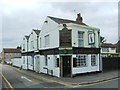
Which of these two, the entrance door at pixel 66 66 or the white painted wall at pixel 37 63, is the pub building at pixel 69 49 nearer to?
the entrance door at pixel 66 66

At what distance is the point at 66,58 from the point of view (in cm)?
2331

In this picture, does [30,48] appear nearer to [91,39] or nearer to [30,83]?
[91,39]

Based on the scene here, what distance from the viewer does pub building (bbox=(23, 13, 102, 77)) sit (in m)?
23.0

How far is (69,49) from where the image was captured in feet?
75.3

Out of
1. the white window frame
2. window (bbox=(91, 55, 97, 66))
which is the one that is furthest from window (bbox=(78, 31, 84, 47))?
the white window frame

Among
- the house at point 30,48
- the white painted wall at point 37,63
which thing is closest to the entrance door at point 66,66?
the white painted wall at point 37,63

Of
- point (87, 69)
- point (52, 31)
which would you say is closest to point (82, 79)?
point (87, 69)

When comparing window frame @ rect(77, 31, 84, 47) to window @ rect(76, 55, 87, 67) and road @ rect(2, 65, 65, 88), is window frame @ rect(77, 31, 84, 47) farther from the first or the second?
road @ rect(2, 65, 65, 88)

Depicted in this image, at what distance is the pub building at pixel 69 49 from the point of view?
2300 centimetres

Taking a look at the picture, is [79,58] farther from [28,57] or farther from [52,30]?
[28,57]

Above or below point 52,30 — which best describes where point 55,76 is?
below

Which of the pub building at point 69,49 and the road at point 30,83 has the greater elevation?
the pub building at point 69,49

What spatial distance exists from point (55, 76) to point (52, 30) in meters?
5.66

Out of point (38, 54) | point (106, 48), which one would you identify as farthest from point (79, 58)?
point (106, 48)
